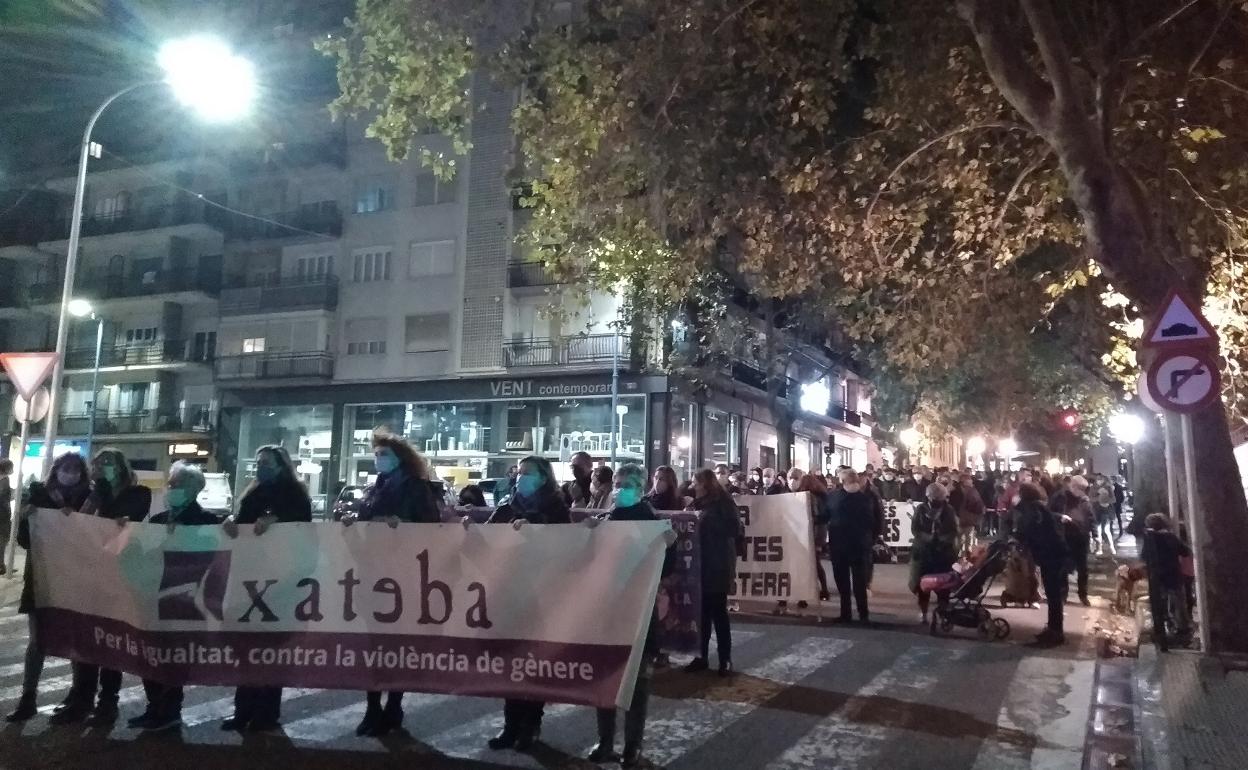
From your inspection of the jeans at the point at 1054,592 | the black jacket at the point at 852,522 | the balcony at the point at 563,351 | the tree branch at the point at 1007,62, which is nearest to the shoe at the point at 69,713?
the black jacket at the point at 852,522

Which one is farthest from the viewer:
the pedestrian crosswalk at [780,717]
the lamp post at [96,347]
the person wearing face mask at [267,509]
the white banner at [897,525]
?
the lamp post at [96,347]

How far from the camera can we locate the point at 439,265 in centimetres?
3475

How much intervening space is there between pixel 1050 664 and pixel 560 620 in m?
5.84

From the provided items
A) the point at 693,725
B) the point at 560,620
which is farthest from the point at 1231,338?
the point at 560,620

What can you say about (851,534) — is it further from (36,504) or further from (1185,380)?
(36,504)

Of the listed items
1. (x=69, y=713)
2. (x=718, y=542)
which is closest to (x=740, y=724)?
(x=718, y=542)

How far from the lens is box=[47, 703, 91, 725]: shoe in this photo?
6.35 meters

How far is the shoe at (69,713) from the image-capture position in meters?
6.35

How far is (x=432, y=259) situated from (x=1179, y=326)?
96.4ft

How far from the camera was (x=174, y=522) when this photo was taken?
6.48 meters

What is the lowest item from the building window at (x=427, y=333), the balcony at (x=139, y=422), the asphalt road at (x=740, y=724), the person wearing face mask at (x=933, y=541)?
the asphalt road at (x=740, y=724)

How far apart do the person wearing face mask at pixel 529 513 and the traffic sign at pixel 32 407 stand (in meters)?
10.3

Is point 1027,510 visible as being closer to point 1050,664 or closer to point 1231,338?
point 1050,664

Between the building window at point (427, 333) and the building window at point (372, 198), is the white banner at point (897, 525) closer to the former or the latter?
the building window at point (427, 333)
